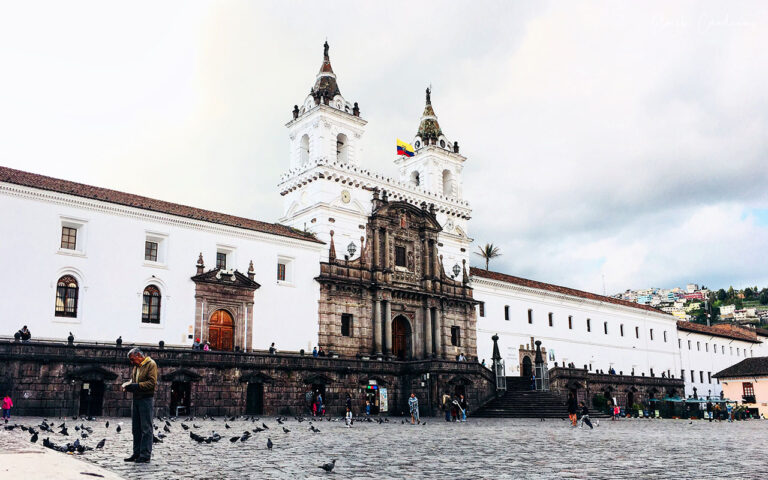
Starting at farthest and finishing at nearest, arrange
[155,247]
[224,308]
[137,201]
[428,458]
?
[224,308]
[137,201]
[155,247]
[428,458]

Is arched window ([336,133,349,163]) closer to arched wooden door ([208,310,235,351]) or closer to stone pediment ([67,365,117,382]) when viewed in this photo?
arched wooden door ([208,310,235,351])

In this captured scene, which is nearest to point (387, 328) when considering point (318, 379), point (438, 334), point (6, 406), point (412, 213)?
point (438, 334)

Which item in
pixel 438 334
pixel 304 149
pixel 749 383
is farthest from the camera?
pixel 749 383

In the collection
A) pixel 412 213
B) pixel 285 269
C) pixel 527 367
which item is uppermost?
pixel 412 213

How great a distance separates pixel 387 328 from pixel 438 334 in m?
4.79

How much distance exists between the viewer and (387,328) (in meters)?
44.2

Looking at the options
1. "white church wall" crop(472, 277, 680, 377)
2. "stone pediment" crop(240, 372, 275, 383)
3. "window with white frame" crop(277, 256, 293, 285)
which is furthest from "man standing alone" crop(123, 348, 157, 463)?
"white church wall" crop(472, 277, 680, 377)

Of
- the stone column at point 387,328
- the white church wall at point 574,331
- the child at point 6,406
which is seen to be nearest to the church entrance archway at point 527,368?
the white church wall at point 574,331

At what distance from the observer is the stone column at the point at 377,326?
141 ft

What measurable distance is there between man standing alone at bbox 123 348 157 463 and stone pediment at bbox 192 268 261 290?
82.1ft

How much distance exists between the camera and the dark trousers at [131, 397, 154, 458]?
1093 centimetres

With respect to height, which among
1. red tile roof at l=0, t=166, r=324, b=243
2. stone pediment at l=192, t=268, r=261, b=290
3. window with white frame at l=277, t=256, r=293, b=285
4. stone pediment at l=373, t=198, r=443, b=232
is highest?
stone pediment at l=373, t=198, r=443, b=232

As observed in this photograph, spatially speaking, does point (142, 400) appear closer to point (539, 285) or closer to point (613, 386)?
point (539, 285)

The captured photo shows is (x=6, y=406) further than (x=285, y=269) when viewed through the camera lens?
No
